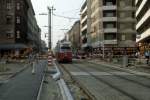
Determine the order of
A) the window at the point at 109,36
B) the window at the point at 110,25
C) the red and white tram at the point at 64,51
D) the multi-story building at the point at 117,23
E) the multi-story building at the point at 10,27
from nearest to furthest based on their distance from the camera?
the red and white tram at the point at 64,51
the multi-story building at the point at 10,27
the multi-story building at the point at 117,23
the window at the point at 109,36
the window at the point at 110,25

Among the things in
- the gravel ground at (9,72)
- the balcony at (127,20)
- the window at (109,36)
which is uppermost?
the balcony at (127,20)

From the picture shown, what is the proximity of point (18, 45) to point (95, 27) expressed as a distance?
33.0 metres

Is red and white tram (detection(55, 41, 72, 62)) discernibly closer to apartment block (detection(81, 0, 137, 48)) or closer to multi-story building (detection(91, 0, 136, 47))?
apartment block (detection(81, 0, 137, 48))

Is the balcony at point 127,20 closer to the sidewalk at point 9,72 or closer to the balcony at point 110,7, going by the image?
the balcony at point 110,7

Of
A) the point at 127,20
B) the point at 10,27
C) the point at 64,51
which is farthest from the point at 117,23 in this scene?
the point at 64,51

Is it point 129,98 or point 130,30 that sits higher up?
point 130,30

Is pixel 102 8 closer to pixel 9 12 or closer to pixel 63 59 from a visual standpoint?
pixel 9 12

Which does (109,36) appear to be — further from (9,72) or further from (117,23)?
(9,72)

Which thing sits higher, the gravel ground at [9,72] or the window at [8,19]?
the window at [8,19]

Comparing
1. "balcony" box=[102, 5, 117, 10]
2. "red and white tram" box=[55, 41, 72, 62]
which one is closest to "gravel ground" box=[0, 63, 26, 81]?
"red and white tram" box=[55, 41, 72, 62]

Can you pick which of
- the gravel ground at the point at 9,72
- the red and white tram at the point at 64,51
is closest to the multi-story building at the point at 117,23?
the red and white tram at the point at 64,51

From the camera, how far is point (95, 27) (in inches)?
5192

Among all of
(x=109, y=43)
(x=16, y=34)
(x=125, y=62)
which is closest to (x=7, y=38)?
(x=16, y=34)

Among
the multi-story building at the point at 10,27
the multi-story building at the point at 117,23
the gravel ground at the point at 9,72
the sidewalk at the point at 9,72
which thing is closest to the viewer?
the sidewalk at the point at 9,72
